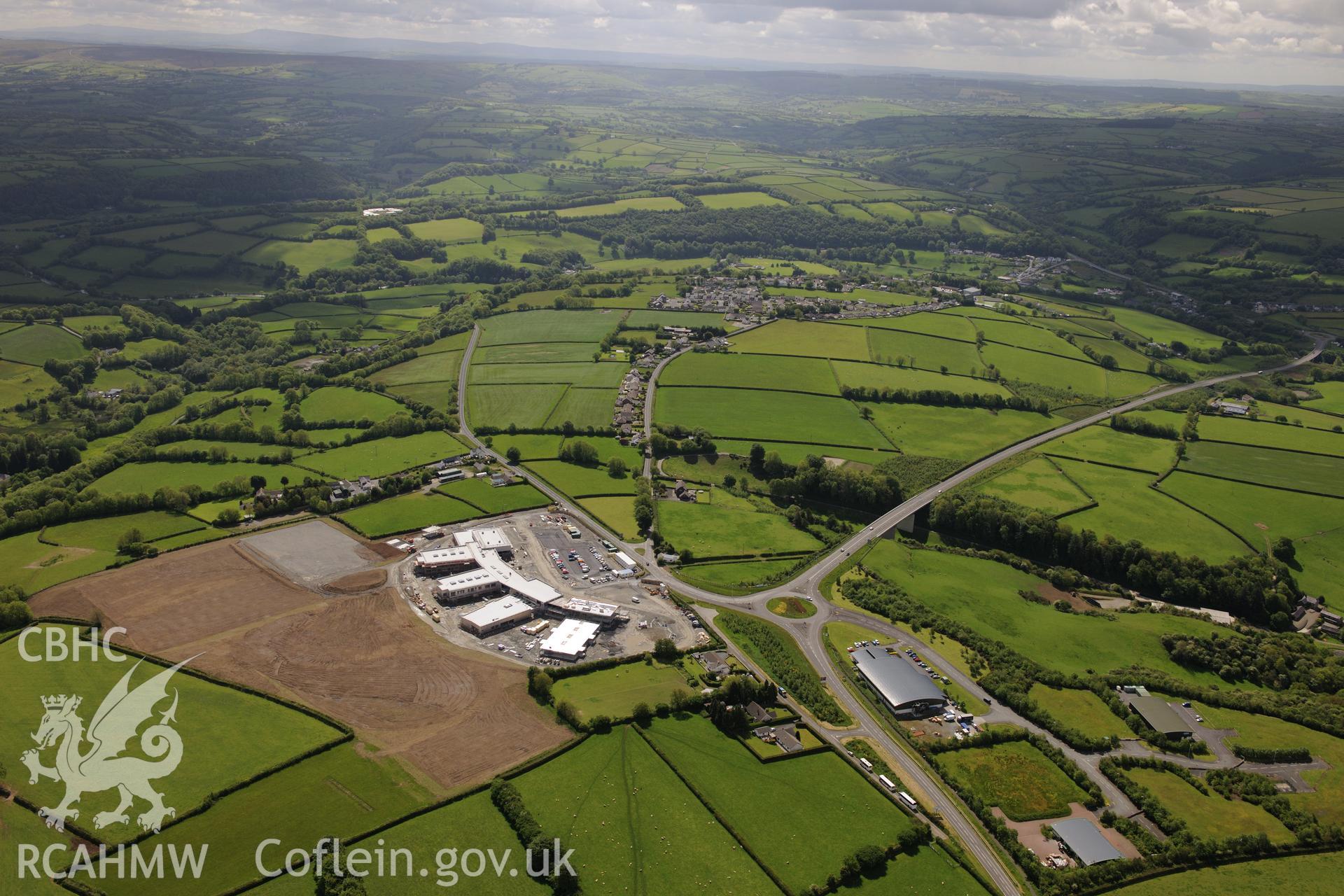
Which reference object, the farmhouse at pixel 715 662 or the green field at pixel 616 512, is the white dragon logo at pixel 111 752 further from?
the green field at pixel 616 512

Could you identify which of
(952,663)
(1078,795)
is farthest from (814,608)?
(1078,795)

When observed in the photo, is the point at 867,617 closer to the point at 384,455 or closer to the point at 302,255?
the point at 384,455

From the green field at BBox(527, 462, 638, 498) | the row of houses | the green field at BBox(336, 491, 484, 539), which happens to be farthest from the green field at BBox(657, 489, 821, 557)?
the green field at BBox(336, 491, 484, 539)

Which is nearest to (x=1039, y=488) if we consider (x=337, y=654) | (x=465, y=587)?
(x=465, y=587)

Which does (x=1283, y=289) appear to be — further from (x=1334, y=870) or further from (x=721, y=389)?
(x=1334, y=870)

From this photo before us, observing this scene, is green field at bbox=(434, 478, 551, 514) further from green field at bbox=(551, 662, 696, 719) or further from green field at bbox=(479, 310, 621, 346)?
green field at bbox=(479, 310, 621, 346)

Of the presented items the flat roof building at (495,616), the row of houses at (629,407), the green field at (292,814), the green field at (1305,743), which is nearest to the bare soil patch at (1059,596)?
the green field at (1305,743)
